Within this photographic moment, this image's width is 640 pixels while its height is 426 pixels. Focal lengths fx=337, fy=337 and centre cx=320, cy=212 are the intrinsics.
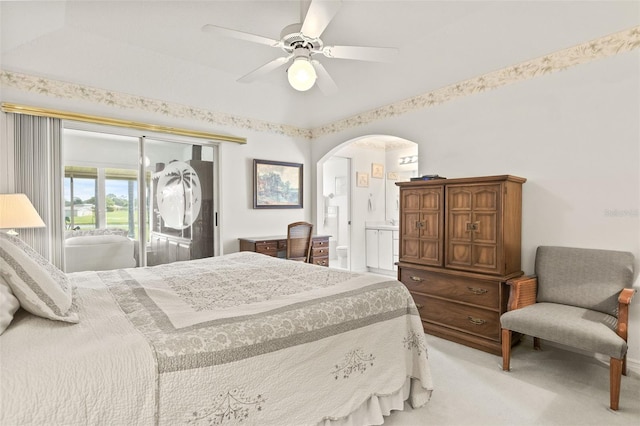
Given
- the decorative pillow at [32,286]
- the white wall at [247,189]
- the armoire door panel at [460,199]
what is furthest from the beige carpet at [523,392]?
the white wall at [247,189]

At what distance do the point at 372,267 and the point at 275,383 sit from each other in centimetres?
503

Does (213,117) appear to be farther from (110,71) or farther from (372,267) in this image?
(372,267)

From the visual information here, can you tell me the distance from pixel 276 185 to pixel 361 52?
113 inches

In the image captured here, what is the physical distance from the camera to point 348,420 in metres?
1.65

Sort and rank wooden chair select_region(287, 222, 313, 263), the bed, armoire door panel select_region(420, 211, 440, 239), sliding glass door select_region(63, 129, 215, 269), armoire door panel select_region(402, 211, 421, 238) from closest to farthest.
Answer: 1. the bed
2. armoire door panel select_region(420, 211, 440, 239)
3. armoire door panel select_region(402, 211, 421, 238)
4. sliding glass door select_region(63, 129, 215, 269)
5. wooden chair select_region(287, 222, 313, 263)

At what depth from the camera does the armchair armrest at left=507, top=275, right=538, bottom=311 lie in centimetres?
264

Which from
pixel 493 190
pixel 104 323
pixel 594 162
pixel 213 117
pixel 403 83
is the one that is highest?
pixel 403 83

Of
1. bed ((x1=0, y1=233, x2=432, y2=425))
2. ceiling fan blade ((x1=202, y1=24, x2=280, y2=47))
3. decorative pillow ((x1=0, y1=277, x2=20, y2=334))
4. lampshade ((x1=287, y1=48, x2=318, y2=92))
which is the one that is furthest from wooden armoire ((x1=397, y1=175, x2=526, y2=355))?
decorative pillow ((x1=0, y1=277, x2=20, y2=334))

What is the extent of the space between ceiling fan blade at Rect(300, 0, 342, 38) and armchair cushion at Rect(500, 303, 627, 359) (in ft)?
8.08

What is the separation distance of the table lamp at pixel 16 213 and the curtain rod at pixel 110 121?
858 millimetres

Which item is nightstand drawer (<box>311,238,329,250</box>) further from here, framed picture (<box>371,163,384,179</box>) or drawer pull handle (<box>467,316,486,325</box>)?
drawer pull handle (<box>467,316,486,325</box>)

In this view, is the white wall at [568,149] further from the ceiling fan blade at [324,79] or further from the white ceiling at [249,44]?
the ceiling fan blade at [324,79]

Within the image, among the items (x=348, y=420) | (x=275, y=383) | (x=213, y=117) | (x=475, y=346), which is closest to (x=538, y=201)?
(x=475, y=346)

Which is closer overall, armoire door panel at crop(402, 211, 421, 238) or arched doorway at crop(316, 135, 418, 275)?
armoire door panel at crop(402, 211, 421, 238)
